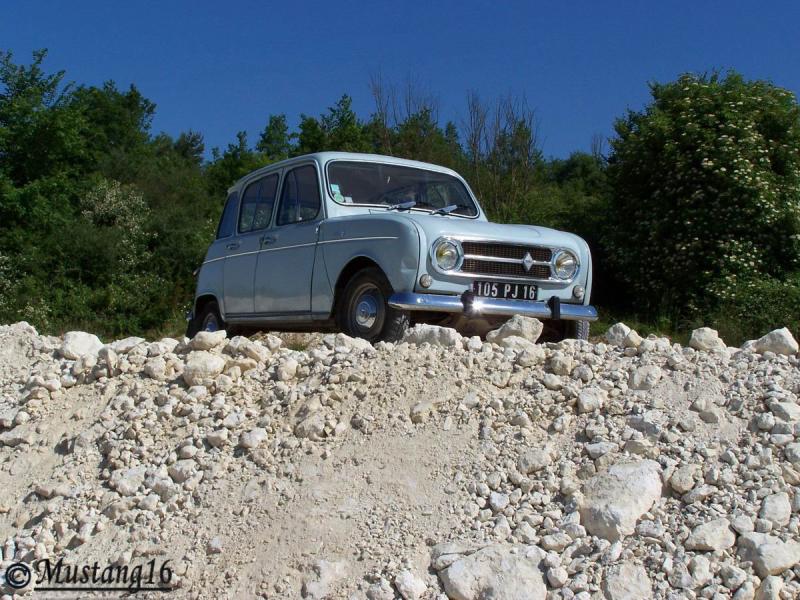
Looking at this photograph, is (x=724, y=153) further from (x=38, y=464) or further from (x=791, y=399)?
(x=38, y=464)

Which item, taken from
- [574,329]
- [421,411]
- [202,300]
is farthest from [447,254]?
[202,300]

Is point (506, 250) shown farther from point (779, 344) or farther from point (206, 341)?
point (206, 341)

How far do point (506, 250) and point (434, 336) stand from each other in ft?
5.15

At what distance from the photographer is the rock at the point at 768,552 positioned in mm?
3297

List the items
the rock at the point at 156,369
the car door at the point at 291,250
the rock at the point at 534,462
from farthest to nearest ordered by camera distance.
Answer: the car door at the point at 291,250, the rock at the point at 156,369, the rock at the point at 534,462

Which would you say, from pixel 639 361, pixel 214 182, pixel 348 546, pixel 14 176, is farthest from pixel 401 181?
pixel 214 182

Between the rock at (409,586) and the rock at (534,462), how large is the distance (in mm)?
779

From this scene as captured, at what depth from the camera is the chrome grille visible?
20.8ft

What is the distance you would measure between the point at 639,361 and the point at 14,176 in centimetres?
2482

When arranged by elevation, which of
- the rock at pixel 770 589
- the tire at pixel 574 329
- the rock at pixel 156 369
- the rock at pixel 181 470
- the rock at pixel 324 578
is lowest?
the rock at pixel 324 578

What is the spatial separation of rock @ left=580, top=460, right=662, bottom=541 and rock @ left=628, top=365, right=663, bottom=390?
0.68 meters

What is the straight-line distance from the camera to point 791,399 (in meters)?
4.19

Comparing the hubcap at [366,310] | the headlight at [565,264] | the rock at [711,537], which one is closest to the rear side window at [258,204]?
the hubcap at [366,310]

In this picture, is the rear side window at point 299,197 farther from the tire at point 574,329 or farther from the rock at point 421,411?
the rock at point 421,411
